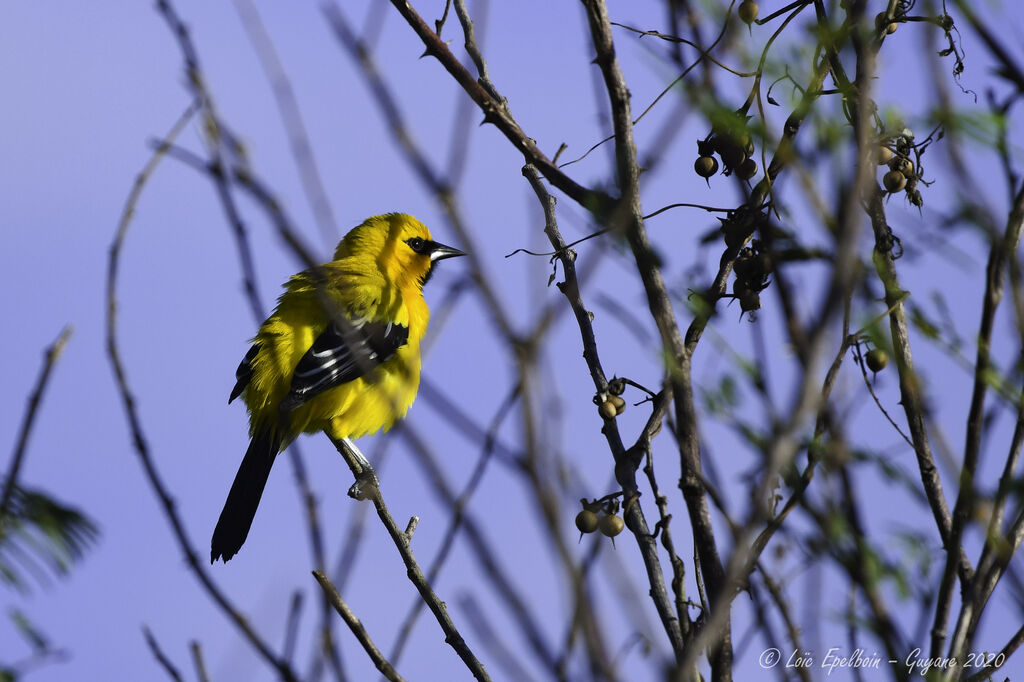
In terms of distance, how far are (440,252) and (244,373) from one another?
229 centimetres

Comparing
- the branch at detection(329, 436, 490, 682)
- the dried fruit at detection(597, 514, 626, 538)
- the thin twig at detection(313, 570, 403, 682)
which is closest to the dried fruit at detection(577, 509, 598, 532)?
the dried fruit at detection(597, 514, 626, 538)

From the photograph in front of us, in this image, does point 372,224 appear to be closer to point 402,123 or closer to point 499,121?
point 499,121

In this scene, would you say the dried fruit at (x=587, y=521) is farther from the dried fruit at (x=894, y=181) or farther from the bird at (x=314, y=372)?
the bird at (x=314, y=372)

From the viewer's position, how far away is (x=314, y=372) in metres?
5.64

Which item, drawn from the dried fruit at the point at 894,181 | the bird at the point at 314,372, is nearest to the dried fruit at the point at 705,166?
the dried fruit at the point at 894,181

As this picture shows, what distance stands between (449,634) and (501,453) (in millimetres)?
1450

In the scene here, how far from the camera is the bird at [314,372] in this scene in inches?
224

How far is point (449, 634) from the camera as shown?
9.29ft

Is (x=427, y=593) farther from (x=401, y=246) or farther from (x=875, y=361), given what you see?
(x=401, y=246)

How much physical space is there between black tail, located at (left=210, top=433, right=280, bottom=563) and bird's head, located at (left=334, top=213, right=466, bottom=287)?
184 centimetres

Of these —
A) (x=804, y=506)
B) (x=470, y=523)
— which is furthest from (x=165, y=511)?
(x=804, y=506)

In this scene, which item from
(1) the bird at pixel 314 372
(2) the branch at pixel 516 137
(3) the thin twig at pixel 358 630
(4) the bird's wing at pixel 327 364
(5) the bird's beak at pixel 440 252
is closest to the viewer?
(2) the branch at pixel 516 137

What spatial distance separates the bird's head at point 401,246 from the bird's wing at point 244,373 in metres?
1.52

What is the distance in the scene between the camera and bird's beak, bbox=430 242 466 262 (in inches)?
304
